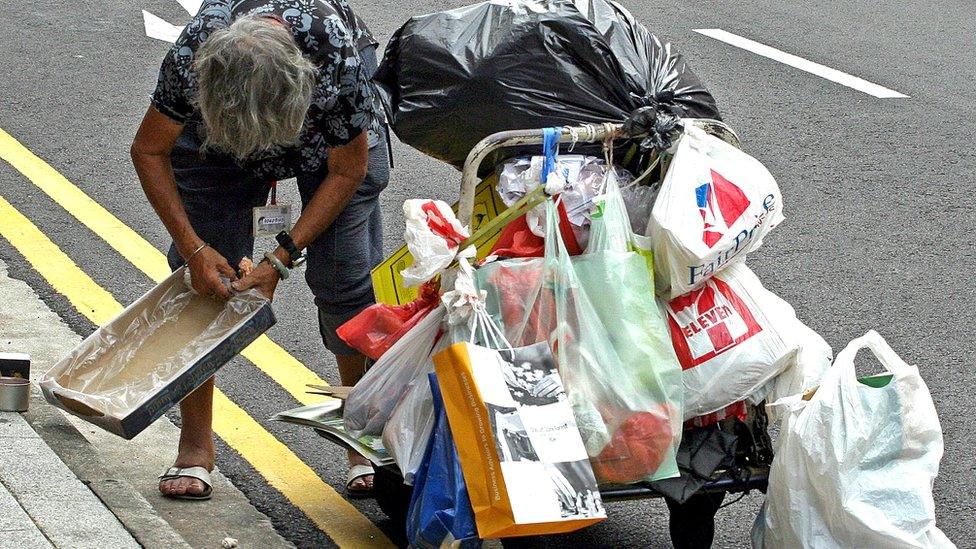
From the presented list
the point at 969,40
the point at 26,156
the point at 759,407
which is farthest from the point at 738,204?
the point at 969,40

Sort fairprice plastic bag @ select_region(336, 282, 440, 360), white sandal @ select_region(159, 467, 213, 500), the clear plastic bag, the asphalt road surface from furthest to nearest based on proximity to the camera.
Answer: the asphalt road surface < white sandal @ select_region(159, 467, 213, 500) < the clear plastic bag < fairprice plastic bag @ select_region(336, 282, 440, 360)

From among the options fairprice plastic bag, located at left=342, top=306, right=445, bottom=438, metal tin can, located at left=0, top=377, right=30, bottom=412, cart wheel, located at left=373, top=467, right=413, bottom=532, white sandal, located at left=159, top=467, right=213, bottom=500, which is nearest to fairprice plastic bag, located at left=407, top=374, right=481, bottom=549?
fairprice plastic bag, located at left=342, top=306, right=445, bottom=438

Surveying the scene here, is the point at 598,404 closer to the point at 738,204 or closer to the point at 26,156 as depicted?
the point at 738,204

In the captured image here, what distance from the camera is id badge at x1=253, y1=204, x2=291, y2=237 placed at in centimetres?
329

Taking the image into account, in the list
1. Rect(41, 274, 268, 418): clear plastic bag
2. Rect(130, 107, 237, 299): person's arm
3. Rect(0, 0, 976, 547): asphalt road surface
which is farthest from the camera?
Rect(0, 0, 976, 547): asphalt road surface

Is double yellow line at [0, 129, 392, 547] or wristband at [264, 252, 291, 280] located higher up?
wristband at [264, 252, 291, 280]

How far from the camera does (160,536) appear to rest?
297cm

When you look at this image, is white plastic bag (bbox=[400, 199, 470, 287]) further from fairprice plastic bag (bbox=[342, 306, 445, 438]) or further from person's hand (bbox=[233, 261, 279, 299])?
person's hand (bbox=[233, 261, 279, 299])

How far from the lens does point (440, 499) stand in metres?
2.69

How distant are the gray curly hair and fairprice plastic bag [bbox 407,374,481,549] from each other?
0.66m

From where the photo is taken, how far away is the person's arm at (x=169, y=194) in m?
3.09

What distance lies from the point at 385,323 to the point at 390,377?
0.45ft

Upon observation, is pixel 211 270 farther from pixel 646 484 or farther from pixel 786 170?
pixel 786 170

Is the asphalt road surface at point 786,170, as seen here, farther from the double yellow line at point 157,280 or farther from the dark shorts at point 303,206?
the dark shorts at point 303,206
